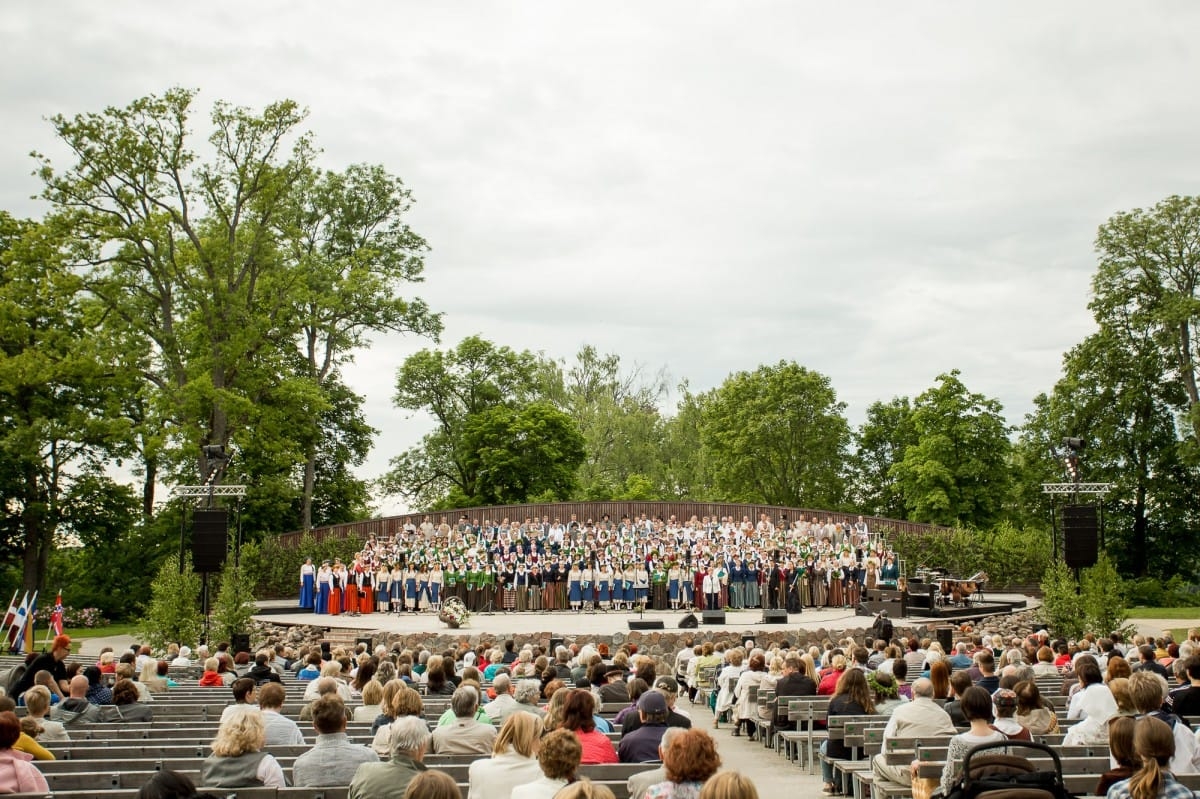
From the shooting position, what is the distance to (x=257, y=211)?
33375mm

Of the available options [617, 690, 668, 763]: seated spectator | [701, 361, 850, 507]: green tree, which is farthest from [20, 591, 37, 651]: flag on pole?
[701, 361, 850, 507]: green tree

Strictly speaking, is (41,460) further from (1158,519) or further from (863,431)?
(1158,519)

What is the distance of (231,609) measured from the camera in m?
20.2

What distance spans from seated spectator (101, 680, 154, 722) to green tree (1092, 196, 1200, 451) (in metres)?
→ 36.5

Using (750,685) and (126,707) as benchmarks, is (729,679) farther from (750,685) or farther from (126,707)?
(126,707)

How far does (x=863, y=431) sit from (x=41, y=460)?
33676 mm

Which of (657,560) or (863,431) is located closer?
(657,560)

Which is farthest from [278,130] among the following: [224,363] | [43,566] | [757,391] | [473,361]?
[757,391]

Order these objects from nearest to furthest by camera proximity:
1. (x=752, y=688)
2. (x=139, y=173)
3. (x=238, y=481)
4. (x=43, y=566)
Result: (x=752, y=688), (x=139, y=173), (x=43, y=566), (x=238, y=481)

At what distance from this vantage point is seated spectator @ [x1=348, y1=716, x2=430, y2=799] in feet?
16.9

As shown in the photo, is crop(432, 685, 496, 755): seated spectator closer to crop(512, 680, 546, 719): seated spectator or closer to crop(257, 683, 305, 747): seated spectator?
crop(512, 680, 546, 719): seated spectator

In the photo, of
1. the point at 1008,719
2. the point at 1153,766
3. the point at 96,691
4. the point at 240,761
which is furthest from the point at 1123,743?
the point at 96,691

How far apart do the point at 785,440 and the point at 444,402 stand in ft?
50.6

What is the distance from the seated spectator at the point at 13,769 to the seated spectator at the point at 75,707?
2.77 m
